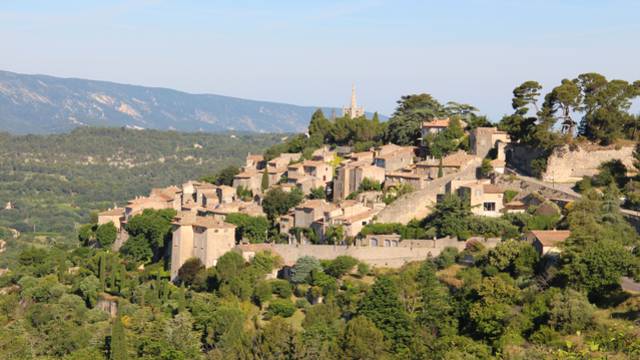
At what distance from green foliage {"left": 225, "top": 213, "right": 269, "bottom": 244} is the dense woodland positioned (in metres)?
0.06

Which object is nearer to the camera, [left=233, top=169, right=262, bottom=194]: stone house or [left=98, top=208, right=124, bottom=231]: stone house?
[left=98, top=208, right=124, bottom=231]: stone house

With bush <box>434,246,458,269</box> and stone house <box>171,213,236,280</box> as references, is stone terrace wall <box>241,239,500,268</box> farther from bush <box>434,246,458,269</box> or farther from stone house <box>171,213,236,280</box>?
stone house <box>171,213,236,280</box>

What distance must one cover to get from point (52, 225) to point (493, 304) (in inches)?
3527

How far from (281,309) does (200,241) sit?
624cm

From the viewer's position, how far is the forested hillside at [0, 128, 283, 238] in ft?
411

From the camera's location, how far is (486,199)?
141ft

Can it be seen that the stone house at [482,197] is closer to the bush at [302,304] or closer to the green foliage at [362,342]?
the bush at [302,304]

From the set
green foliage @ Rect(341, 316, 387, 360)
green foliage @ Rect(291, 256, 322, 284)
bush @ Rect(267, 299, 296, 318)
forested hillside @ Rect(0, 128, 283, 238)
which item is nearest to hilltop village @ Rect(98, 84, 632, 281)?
green foliage @ Rect(291, 256, 322, 284)

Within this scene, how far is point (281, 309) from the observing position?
38.8 meters

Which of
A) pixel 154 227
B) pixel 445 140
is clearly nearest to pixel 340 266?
pixel 154 227

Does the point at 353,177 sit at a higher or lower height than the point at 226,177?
higher

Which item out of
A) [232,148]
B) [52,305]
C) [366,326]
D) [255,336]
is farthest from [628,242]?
[232,148]

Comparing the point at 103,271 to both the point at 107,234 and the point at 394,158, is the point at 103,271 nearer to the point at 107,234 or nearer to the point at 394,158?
the point at 107,234

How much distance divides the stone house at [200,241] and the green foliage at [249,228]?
1.37 m
